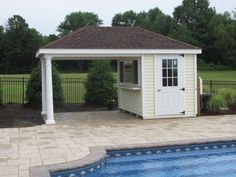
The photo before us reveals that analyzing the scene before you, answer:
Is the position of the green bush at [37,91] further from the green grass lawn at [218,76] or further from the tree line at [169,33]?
the tree line at [169,33]

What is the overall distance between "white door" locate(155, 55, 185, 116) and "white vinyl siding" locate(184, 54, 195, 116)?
180 millimetres

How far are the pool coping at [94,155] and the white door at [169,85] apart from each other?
406 centimetres

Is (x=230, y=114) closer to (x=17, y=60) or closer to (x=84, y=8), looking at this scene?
(x=17, y=60)

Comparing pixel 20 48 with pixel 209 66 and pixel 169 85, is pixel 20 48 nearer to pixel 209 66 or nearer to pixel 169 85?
pixel 209 66

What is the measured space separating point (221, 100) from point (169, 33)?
1848 inches

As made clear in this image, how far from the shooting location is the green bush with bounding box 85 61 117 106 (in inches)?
688

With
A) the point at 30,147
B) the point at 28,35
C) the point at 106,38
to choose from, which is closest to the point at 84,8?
the point at 28,35

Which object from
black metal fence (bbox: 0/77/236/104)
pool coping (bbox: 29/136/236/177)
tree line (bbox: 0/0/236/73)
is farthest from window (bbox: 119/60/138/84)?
tree line (bbox: 0/0/236/73)

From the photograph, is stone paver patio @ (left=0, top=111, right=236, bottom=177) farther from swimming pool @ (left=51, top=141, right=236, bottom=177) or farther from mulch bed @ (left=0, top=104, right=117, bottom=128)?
mulch bed @ (left=0, top=104, right=117, bottom=128)

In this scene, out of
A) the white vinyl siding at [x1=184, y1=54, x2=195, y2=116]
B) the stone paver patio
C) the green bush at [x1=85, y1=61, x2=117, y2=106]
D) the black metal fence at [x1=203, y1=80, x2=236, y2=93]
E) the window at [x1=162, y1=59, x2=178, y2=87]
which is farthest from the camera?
the green bush at [x1=85, y1=61, x2=117, y2=106]

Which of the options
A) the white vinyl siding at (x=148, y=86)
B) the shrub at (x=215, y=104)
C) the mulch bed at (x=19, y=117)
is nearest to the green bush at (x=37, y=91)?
the mulch bed at (x=19, y=117)

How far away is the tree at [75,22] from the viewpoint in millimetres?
72500

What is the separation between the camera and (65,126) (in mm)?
11617

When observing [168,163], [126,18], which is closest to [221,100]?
[168,163]
